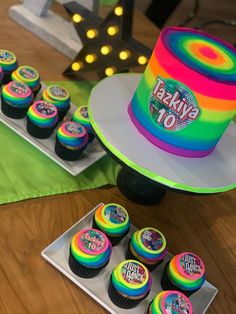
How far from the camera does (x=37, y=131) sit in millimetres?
769

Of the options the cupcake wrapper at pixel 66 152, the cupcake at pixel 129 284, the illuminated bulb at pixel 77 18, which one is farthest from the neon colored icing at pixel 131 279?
the illuminated bulb at pixel 77 18

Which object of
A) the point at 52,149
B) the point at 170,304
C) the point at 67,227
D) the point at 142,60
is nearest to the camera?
the point at 170,304

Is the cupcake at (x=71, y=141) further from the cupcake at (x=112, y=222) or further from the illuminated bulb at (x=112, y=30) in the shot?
the illuminated bulb at (x=112, y=30)

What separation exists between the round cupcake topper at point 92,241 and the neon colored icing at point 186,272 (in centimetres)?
10

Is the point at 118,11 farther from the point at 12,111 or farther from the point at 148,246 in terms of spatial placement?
the point at 148,246

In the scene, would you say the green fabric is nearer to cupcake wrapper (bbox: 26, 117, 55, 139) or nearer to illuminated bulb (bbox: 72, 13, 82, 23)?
cupcake wrapper (bbox: 26, 117, 55, 139)

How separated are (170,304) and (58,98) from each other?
432mm

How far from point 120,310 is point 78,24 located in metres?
0.61

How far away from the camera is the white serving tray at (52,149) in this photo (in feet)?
2.47

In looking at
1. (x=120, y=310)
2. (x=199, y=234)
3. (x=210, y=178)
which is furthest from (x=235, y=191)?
(x=120, y=310)

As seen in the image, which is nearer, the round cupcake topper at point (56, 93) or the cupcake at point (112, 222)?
the cupcake at point (112, 222)

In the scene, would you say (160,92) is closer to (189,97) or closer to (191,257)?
(189,97)

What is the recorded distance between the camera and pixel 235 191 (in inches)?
34.4

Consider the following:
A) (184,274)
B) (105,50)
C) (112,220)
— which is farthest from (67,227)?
(105,50)
